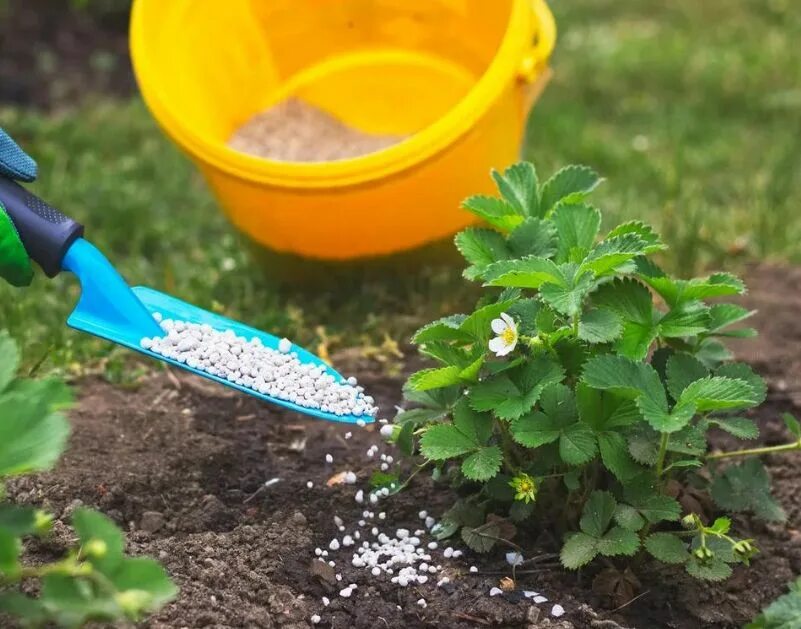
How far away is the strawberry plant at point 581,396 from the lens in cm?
125

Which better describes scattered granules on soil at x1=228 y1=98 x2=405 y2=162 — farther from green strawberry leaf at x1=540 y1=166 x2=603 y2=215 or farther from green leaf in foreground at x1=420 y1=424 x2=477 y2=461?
green leaf in foreground at x1=420 y1=424 x2=477 y2=461

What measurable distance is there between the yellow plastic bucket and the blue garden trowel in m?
0.42

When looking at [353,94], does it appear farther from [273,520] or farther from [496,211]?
[273,520]

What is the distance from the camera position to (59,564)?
0.99 meters

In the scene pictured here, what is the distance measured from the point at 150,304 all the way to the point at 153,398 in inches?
7.2

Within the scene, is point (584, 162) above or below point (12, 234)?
below

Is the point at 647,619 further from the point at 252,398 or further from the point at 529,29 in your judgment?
the point at 529,29

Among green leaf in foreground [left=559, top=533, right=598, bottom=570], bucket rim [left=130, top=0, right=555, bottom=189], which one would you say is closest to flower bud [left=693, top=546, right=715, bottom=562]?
green leaf in foreground [left=559, top=533, right=598, bottom=570]

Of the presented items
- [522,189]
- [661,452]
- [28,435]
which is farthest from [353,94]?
[28,435]

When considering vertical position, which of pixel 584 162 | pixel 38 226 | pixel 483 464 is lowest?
pixel 584 162

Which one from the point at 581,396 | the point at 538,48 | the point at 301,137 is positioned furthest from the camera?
the point at 301,137

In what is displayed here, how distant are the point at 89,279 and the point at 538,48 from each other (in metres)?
0.93

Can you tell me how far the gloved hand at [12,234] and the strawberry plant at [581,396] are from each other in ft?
1.79

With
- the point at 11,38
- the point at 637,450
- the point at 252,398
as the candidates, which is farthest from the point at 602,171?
the point at 11,38
